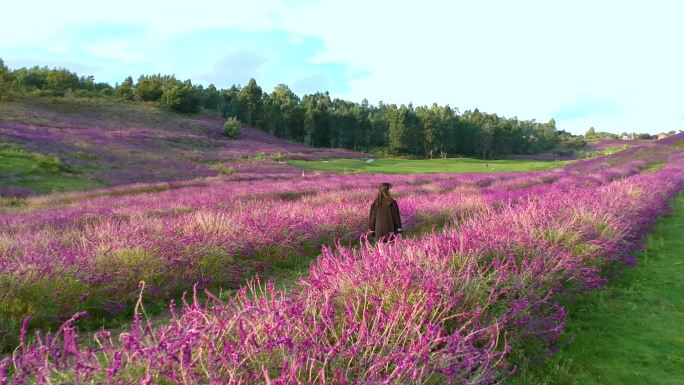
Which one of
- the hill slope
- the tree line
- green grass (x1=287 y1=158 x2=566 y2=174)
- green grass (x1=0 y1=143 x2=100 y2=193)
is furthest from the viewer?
the tree line

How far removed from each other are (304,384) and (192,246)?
5774 mm

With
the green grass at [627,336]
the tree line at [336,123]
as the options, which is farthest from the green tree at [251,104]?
the green grass at [627,336]

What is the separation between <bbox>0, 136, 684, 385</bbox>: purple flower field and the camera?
3.21 m

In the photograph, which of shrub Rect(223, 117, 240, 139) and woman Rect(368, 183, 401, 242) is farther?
shrub Rect(223, 117, 240, 139)

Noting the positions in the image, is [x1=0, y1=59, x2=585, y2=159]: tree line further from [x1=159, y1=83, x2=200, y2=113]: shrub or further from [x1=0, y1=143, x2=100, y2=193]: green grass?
A: [x1=0, y1=143, x2=100, y2=193]: green grass

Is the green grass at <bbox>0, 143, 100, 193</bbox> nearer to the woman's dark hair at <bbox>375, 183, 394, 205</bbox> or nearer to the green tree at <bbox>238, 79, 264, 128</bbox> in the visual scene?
the woman's dark hair at <bbox>375, 183, 394, 205</bbox>

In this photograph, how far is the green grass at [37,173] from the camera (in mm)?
21031

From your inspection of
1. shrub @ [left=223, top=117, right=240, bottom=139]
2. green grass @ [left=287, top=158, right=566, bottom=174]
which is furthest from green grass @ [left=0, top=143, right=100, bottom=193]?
shrub @ [left=223, top=117, right=240, bottom=139]

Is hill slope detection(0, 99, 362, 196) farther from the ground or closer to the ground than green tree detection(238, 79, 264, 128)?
closer to the ground

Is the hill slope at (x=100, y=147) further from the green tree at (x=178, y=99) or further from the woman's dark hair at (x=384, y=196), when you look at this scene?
the woman's dark hair at (x=384, y=196)

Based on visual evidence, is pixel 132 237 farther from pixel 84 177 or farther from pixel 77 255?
pixel 84 177

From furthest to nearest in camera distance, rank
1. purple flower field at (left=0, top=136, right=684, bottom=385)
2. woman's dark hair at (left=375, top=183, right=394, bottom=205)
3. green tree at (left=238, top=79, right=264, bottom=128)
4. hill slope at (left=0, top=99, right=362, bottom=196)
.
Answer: green tree at (left=238, top=79, right=264, bottom=128) < hill slope at (left=0, top=99, right=362, bottom=196) < woman's dark hair at (left=375, top=183, right=394, bottom=205) < purple flower field at (left=0, top=136, right=684, bottom=385)

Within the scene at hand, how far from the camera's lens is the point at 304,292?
5488 mm

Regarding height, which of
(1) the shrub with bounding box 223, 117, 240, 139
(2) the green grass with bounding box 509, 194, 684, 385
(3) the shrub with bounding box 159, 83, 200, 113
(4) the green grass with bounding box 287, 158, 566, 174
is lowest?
(2) the green grass with bounding box 509, 194, 684, 385
